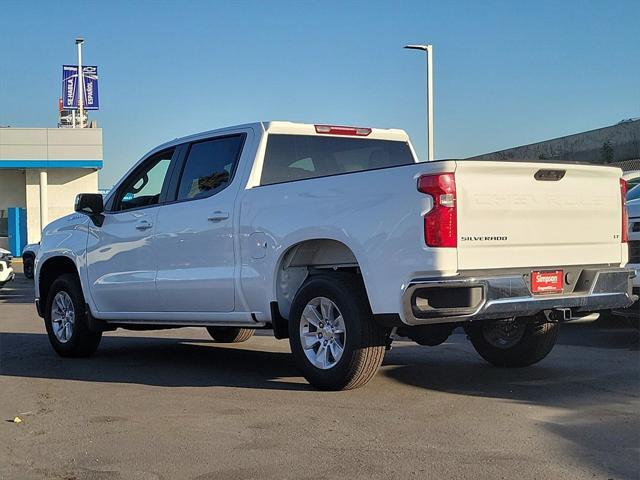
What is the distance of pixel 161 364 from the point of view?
8164mm

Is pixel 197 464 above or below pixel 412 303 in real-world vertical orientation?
below

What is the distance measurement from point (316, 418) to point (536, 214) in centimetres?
212

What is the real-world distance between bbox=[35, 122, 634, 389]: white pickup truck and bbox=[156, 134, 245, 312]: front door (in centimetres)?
1

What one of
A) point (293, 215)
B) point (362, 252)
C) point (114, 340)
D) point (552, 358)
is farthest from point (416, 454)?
point (114, 340)

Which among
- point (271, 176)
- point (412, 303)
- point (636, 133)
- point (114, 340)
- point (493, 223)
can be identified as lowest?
point (114, 340)

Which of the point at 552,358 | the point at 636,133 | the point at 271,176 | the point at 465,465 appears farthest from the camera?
the point at 636,133

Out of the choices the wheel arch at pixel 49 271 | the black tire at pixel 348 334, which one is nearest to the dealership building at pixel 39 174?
the wheel arch at pixel 49 271

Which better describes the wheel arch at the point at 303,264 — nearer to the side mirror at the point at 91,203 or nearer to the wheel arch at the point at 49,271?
the side mirror at the point at 91,203

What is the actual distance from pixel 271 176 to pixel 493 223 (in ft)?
7.30

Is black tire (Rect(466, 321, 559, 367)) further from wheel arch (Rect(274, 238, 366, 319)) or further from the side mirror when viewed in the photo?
the side mirror

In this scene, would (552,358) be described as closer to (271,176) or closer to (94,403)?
(271,176)

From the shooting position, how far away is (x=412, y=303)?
5516 mm

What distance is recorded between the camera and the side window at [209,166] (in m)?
7.23

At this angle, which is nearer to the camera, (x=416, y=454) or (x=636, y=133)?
(x=416, y=454)
